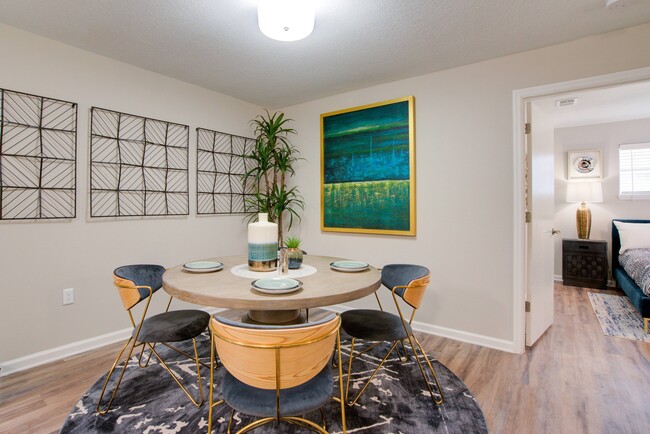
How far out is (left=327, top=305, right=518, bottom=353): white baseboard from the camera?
2.65 meters

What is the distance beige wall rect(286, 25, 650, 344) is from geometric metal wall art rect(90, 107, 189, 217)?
2046mm

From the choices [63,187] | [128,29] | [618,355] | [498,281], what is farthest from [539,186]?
[63,187]

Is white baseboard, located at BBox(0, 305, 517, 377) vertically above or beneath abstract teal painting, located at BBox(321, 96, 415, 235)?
beneath

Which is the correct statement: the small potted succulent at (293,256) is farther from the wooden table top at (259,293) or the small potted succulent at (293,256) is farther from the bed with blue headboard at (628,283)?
the bed with blue headboard at (628,283)

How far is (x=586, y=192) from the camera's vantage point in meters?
4.81

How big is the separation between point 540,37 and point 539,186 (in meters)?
1.16

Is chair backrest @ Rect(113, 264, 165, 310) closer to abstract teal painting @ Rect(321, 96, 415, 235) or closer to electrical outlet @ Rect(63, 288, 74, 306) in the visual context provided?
electrical outlet @ Rect(63, 288, 74, 306)

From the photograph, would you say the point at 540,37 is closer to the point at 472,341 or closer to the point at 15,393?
→ the point at 472,341

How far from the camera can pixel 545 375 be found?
7.38 feet

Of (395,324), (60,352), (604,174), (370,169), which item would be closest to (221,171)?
(370,169)

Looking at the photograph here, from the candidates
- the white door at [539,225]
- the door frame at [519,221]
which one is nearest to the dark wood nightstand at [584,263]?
the white door at [539,225]

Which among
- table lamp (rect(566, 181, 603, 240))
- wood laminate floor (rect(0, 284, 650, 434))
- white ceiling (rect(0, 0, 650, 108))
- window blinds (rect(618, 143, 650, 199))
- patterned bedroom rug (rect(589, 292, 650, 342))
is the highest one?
white ceiling (rect(0, 0, 650, 108))

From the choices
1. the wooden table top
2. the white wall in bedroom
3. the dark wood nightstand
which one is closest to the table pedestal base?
the wooden table top

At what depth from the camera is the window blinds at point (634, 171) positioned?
4602mm
